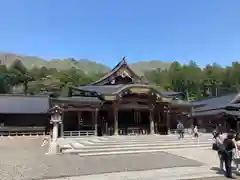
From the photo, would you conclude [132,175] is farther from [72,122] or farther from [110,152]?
[72,122]

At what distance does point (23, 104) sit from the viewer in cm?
3006

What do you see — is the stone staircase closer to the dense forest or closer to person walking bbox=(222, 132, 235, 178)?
person walking bbox=(222, 132, 235, 178)

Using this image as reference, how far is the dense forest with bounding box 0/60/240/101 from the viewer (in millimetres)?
67875

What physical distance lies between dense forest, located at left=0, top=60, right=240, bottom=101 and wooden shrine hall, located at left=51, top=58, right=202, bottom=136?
133ft

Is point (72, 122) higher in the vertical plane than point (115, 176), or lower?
higher

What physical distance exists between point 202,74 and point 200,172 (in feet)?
245

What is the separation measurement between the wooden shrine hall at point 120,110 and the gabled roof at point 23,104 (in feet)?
14.3

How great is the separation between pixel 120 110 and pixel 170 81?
196 feet

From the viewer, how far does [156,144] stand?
1856cm

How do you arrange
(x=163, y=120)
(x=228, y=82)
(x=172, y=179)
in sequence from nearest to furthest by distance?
(x=172, y=179) < (x=163, y=120) < (x=228, y=82)

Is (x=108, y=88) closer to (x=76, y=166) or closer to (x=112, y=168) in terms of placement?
(x=76, y=166)

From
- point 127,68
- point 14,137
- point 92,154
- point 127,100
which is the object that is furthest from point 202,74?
point 92,154

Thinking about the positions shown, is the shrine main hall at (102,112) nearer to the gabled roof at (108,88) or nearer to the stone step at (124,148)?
the gabled roof at (108,88)

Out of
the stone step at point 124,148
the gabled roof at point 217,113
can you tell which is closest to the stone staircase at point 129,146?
the stone step at point 124,148
